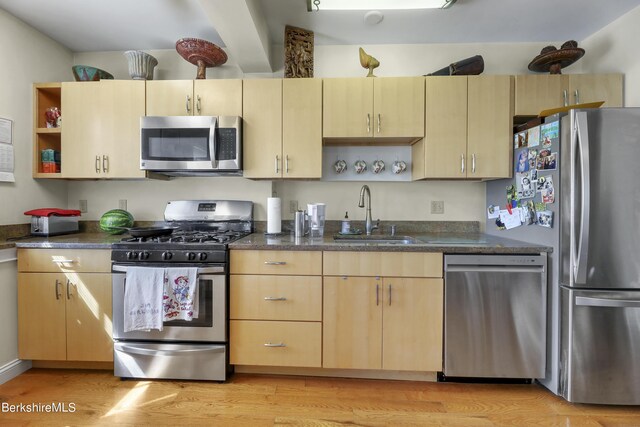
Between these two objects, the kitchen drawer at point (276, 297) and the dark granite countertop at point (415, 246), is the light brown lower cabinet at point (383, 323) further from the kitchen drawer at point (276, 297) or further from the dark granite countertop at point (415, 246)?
the dark granite countertop at point (415, 246)

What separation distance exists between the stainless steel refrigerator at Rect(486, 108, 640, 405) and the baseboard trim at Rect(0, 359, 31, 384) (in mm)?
3540

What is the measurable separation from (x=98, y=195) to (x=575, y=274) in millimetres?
3668

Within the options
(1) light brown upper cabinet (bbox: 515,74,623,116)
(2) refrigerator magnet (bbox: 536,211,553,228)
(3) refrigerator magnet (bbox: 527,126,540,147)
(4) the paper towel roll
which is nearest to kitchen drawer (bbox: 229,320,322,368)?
(4) the paper towel roll

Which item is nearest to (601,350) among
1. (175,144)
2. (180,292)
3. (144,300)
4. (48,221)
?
(180,292)

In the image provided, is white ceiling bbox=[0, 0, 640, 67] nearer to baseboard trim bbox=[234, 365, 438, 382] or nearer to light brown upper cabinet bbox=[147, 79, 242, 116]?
light brown upper cabinet bbox=[147, 79, 242, 116]

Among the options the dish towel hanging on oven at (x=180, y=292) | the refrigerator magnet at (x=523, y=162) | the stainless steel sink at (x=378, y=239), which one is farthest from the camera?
the stainless steel sink at (x=378, y=239)

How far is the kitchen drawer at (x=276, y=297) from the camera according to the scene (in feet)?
6.68

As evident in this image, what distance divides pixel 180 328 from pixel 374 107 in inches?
81.7

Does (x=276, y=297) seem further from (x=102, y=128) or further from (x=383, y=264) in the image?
(x=102, y=128)

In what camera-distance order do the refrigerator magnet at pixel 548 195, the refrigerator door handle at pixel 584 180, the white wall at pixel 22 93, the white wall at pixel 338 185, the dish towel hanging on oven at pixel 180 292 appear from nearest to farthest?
the refrigerator door handle at pixel 584 180
the refrigerator magnet at pixel 548 195
the dish towel hanging on oven at pixel 180 292
the white wall at pixel 22 93
the white wall at pixel 338 185

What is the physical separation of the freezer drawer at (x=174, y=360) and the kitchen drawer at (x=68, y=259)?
0.58 m

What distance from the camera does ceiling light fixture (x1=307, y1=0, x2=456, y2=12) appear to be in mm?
2014

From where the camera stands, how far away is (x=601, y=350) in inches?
70.3

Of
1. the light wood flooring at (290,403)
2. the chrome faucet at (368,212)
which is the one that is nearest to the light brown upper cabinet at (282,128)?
the chrome faucet at (368,212)
